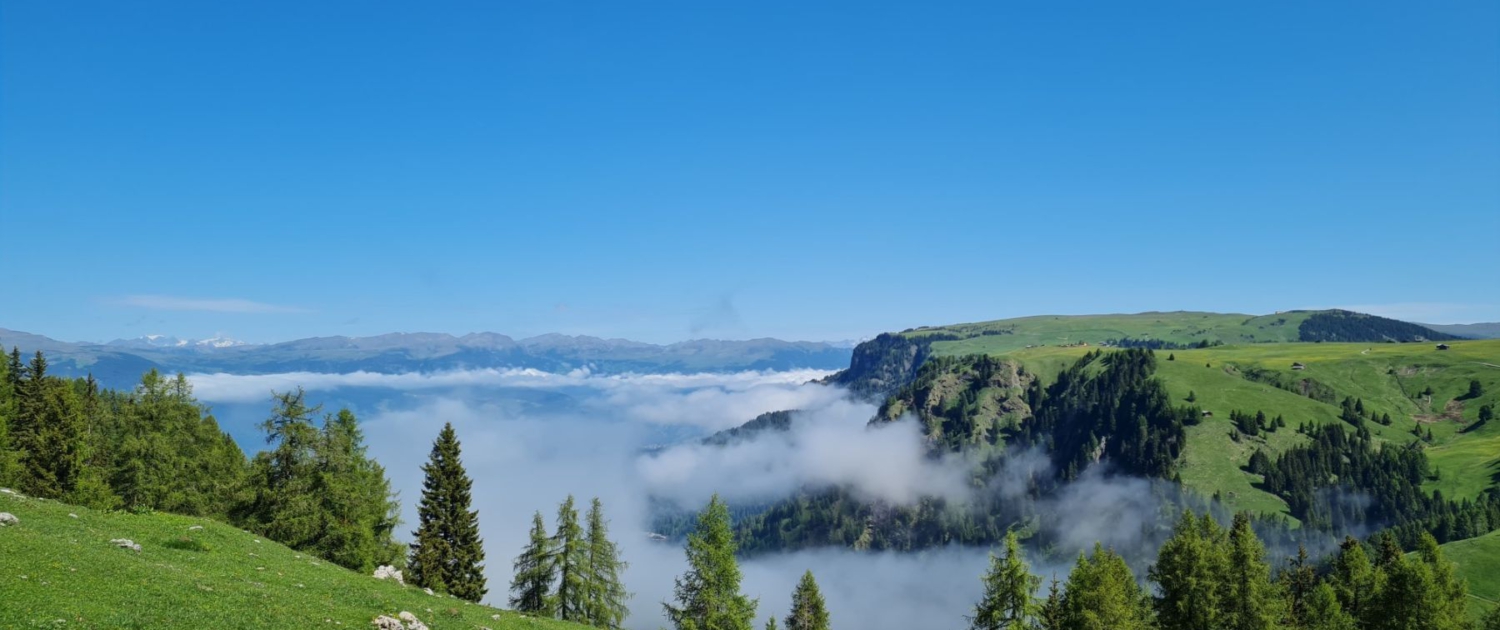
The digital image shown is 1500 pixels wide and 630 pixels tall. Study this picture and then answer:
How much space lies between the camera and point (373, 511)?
64500 millimetres

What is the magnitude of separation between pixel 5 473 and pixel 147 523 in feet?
89.4

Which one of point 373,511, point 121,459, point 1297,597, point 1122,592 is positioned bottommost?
point 1297,597

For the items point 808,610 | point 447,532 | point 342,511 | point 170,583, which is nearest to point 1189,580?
point 808,610

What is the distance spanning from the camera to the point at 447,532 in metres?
66.5

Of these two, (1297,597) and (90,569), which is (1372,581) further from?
(90,569)

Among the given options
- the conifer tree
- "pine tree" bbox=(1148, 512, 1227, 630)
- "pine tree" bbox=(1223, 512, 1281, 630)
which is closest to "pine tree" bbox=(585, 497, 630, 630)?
the conifer tree

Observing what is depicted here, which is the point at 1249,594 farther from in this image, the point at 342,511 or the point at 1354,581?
the point at 342,511

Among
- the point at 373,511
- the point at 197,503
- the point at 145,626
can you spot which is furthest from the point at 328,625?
the point at 197,503

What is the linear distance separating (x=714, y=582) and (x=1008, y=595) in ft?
72.1

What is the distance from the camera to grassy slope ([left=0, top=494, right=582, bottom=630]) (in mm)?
23625

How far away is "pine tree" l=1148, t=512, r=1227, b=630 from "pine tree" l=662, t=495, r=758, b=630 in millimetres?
33793

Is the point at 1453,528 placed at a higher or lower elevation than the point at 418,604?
lower

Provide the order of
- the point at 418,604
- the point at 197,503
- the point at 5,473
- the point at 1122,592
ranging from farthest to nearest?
1. the point at 197,503
2. the point at 1122,592
3. the point at 5,473
4. the point at 418,604

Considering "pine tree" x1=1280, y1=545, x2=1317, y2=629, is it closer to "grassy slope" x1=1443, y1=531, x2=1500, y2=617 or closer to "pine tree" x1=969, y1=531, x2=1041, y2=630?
"pine tree" x1=969, y1=531, x2=1041, y2=630
